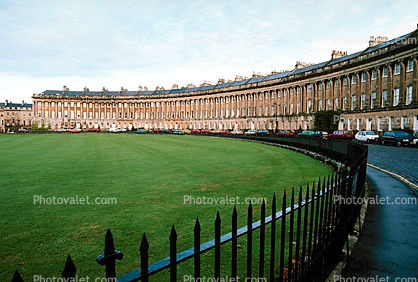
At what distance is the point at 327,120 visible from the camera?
5003 centimetres

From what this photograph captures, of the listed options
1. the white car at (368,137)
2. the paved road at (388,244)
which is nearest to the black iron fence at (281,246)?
the paved road at (388,244)

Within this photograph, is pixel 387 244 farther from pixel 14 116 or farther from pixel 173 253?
pixel 14 116

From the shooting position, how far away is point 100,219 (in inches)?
246

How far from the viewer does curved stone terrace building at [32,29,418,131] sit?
44.2 m

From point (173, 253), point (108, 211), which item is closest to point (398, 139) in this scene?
point (108, 211)

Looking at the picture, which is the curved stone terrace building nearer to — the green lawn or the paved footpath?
the paved footpath

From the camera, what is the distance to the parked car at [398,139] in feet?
92.7

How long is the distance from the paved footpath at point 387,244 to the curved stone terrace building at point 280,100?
39.5m

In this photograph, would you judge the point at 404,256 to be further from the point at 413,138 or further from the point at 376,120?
the point at 376,120

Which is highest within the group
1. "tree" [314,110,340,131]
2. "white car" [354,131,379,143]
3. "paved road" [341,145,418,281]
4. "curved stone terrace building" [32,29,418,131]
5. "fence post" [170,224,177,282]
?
"curved stone terrace building" [32,29,418,131]

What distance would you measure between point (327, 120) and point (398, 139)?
21079mm

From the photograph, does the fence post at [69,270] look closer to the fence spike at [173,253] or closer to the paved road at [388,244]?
the fence spike at [173,253]

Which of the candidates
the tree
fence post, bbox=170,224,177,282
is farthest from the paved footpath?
the tree

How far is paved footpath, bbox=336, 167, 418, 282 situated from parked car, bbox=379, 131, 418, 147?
79.1 ft
